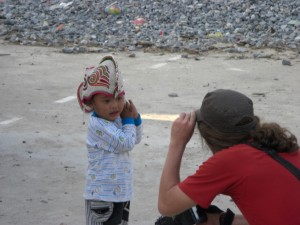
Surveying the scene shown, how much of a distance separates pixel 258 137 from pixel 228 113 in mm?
163

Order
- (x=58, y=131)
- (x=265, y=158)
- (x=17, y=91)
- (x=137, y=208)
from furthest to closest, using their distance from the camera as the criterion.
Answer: (x=17, y=91) < (x=58, y=131) < (x=137, y=208) < (x=265, y=158)

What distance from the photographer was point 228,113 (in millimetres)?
2965

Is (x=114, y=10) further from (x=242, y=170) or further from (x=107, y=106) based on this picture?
(x=242, y=170)

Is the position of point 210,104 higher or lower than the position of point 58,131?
higher

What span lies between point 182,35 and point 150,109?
15.2 feet

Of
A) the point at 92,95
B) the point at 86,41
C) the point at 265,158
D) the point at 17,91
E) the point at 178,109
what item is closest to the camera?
the point at 265,158

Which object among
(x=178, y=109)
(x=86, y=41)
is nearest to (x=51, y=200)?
(x=178, y=109)

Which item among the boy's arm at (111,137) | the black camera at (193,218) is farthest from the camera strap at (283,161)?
the boy's arm at (111,137)

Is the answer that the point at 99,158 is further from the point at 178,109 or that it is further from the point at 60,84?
the point at 60,84

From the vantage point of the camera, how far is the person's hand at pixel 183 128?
3141 millimetres

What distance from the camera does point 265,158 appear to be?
2.87 metres

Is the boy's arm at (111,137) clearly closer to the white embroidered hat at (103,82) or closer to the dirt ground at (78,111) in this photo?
the white embroidered hat at (103,82)

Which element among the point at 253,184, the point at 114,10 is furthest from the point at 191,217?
the point at 114,10

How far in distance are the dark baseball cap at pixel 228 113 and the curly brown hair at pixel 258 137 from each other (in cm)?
3
